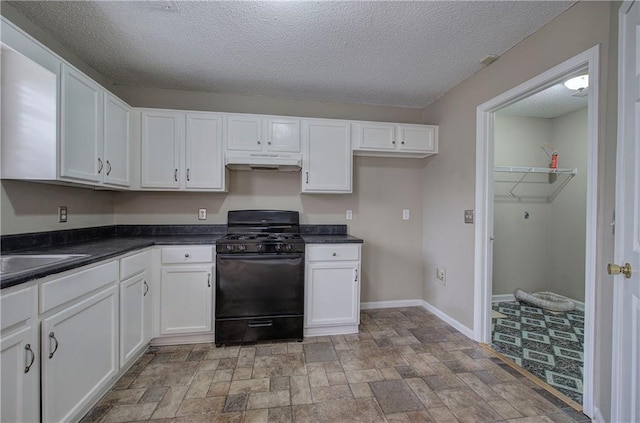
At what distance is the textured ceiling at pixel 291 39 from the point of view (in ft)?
5.77

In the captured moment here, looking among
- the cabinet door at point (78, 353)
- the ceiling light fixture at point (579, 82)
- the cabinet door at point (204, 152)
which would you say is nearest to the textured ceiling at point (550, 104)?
the ceiling light fixture at point (579, 82)

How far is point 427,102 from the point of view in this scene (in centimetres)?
328

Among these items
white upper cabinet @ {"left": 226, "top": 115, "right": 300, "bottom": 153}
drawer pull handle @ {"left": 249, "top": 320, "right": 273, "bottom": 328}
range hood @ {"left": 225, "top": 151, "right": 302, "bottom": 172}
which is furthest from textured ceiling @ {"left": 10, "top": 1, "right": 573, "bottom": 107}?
drawer pull handle @ {"left": 249, "top": 320, "right": 273, "bottom": 328}

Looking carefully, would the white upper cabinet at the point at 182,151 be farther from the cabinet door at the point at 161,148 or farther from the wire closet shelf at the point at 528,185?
the wire closet shelf at the point at 528,185

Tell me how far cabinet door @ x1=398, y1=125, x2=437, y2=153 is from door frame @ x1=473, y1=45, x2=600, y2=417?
0.64m

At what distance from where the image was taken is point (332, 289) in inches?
104

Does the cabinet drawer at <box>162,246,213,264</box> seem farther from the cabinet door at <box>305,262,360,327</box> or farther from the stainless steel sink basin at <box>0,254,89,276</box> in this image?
the cabinet door at <box>305,262,360,327</box>

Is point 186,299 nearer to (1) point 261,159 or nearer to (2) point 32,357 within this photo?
(2) point 32,357

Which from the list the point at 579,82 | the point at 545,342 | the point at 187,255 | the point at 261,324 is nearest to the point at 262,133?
the point at 187,255

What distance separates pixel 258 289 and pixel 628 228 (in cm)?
234

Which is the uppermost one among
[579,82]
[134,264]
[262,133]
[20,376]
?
[579,82]

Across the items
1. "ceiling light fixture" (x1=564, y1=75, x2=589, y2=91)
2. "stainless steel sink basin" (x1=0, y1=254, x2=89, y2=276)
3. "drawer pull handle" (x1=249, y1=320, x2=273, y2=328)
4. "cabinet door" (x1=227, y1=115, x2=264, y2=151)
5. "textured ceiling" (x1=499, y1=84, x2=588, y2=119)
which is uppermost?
"textured ceiling" (x1=499, y1=84, x2=588, y2=119)

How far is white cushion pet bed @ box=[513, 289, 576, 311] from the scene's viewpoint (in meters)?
3.19

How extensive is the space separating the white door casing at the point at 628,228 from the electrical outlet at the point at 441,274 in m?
1.71
